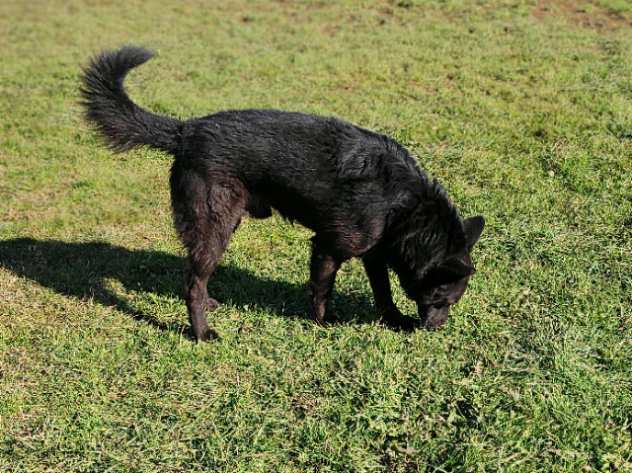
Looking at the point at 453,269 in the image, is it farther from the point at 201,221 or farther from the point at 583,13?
the point at 583,13

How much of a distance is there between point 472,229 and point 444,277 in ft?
1.30

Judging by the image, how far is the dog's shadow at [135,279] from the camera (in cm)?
513

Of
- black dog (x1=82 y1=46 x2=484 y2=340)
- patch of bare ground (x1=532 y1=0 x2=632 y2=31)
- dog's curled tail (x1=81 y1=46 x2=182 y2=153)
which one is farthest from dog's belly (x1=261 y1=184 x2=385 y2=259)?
patch of bare ground (x1=532 y1=0 x2=632 y2=31)

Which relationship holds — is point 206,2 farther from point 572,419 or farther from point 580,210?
point 572,419

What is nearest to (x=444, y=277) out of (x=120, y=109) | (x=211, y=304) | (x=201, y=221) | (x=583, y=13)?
(x=201, y=221)

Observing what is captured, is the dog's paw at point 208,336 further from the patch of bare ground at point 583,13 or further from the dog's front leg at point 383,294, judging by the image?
the patch of bare ground at point 583,13

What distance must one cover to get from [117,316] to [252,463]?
195 cm

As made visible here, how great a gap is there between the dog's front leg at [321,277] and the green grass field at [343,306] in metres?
0.18

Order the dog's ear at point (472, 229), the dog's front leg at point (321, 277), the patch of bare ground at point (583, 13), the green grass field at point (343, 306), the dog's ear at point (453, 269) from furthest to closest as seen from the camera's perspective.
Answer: the patch of bare ground at point (583, 13) → the dog's front leg at point (321, 277) → the dog's ear at point (472, 229) → the dog's ear at point (453, 269) → the green grass field at point (343, 306)

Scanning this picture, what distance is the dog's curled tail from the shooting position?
4.61m

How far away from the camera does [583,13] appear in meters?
12.2

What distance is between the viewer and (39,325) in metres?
4.93

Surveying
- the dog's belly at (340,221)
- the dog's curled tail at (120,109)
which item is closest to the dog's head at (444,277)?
the dog's belly at (340,221)

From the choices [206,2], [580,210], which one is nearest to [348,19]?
[206,2]
